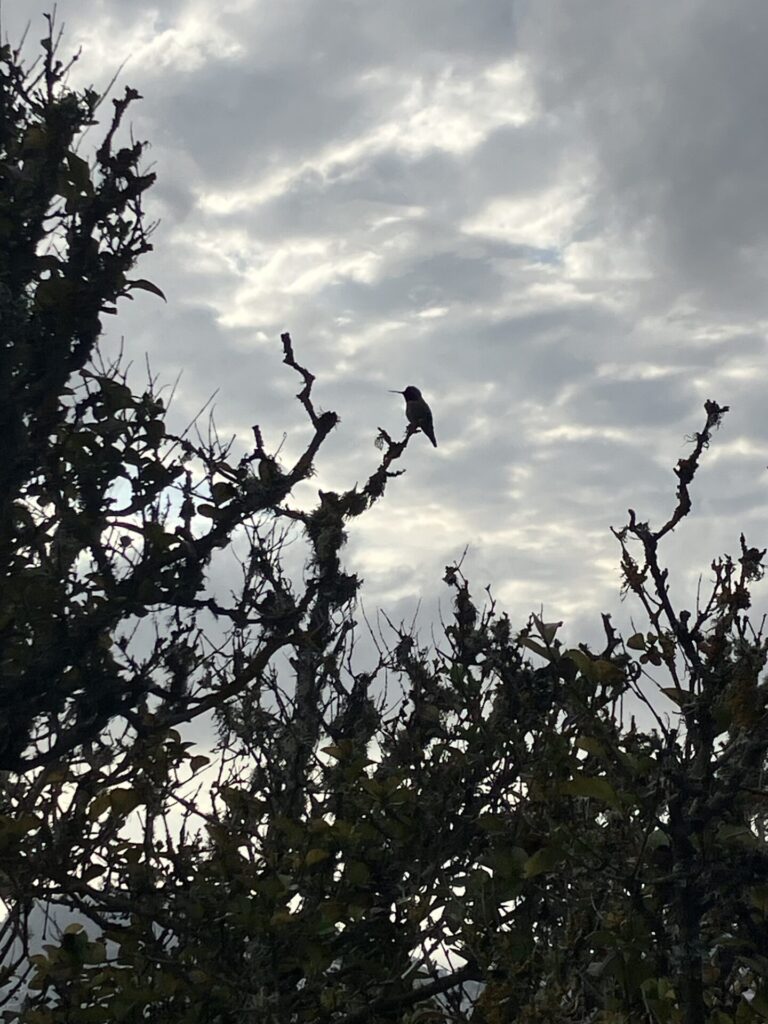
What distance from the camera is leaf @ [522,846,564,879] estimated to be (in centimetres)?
436

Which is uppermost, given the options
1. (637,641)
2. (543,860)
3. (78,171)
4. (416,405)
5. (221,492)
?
(416,405)

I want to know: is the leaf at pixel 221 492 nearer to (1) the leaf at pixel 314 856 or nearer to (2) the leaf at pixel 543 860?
(1) the leaf at pixel 314 856

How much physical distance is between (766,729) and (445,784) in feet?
11.6

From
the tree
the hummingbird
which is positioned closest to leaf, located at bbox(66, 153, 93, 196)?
the tree

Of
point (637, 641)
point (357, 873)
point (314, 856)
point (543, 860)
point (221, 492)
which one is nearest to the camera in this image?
point (543, 860)

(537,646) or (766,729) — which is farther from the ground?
(537,646)

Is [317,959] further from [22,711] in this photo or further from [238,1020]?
[22,711]

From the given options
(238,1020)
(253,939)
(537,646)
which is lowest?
(238,1020)

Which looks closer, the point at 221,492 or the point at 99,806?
the point at 99,806

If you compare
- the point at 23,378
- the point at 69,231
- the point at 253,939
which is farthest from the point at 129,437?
the point at 253,939

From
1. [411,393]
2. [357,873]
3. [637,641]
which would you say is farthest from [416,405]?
[637,641]

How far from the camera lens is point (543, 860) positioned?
4395mm

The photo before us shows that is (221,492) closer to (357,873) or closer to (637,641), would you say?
(357,873)

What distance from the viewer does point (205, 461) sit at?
9.02 meters
